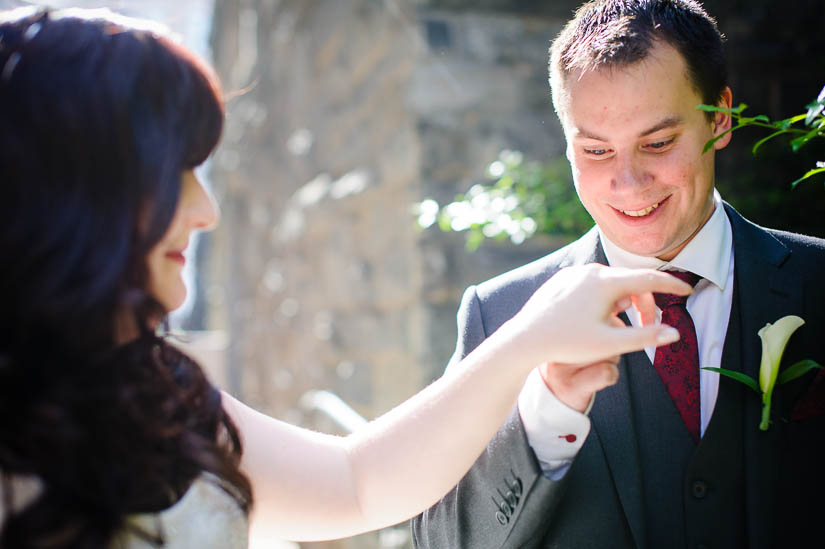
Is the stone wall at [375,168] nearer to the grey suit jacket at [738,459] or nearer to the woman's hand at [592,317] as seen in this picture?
the woman's hand at [592,317]

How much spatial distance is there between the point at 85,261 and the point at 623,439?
0.97 m

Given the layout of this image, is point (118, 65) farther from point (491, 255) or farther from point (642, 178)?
point (491, 255)

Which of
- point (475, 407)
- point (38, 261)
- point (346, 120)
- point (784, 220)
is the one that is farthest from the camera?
point (346, 120)

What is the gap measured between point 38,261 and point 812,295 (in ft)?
4.36

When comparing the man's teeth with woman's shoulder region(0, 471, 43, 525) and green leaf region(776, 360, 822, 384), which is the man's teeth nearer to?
green leaf region(776, 360, 822, 384)

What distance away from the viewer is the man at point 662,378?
121 cm

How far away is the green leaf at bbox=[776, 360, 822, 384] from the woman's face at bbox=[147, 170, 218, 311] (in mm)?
1013

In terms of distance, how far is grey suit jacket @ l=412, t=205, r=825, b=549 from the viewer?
121 cm

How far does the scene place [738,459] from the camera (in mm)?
1239

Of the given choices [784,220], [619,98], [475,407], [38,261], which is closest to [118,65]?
[38,261]

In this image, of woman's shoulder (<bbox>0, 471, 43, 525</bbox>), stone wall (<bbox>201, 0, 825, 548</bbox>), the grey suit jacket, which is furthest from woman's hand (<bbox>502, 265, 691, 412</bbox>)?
stone wall (<bbox>201, 0, 825, 548</bbox>)

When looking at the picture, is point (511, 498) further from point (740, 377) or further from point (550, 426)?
point (740, 377)

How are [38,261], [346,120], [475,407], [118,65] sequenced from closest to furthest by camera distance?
1. [38,261]
2. [118,65]
3. [475,407]
4. [346,120]

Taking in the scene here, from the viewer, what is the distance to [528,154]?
3.26m
